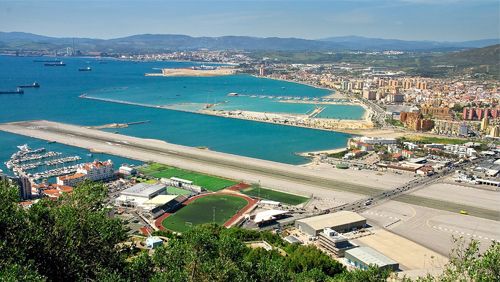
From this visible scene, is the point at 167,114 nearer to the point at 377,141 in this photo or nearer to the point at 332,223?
the point at 377,141

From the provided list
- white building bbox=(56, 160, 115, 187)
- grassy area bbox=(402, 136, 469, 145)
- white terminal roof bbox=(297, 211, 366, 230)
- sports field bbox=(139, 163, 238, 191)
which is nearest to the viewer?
white terminal roof bbox=(297, 211, 366, 230)

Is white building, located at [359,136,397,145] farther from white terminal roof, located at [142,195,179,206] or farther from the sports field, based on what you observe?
white terminal roof, located at [142,195,179,206]

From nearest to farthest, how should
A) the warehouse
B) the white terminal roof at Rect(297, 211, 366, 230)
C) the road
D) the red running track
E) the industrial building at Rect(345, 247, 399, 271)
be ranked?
the industrial building at Rect(345, 247, 399, 271) → the warehouse → the white terminal roof at Rect(297, 211, 366, 230) → the red running track → the road

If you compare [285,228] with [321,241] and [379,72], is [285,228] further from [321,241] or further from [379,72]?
[379,72]

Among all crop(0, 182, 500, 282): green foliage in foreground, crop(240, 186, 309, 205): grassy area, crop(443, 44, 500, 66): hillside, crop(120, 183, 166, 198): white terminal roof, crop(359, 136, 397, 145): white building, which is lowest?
crop(240, 186, 309, 205): grassy area

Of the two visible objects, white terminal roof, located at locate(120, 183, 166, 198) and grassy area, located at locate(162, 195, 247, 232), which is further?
white terminal roof, located at locate(120, 183, 166, 198)

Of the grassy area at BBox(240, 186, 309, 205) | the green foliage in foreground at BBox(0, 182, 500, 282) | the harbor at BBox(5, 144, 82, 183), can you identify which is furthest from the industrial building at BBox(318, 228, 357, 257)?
the harbor at BBox(5, 144, 82, 183)

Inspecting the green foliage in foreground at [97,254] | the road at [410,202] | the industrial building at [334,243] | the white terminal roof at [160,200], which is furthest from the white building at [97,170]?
the green foliage in foreground at [97,254]

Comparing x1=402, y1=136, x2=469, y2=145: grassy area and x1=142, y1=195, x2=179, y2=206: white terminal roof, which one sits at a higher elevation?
x1=402, y1=136, x2=469, y2=145: grassy area

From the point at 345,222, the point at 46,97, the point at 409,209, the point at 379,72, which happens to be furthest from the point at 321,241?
the point at 379,72
